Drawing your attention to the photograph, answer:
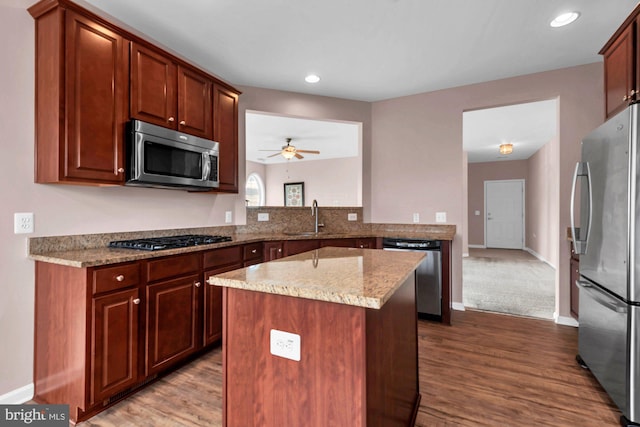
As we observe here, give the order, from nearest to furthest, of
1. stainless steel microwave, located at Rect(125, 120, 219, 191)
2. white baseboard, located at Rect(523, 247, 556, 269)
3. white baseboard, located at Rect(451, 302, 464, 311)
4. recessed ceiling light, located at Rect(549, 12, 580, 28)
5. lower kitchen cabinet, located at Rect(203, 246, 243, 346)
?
stainless steel microwave, located at Rect(125, 120, 219, 191)
recessed ceiling light, located at Rect(549, 12, 580, 28)
lower kitchen cabinet, located at Rect(203, 246, 243, 346)
white baseboard, located at Rect(451, 302, 464, 311)
white baseboard, located at Rect(523, 247, 556, 269)

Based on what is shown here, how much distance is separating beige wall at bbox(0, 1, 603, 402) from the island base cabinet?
5.28 ft

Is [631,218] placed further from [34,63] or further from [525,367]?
[34,63]

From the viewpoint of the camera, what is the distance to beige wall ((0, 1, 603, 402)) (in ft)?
6.00

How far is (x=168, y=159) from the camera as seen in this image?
7.75 ft

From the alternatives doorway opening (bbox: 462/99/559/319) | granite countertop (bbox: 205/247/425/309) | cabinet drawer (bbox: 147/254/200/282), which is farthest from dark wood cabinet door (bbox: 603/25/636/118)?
cabinet drawer (bbox: 147/254/200/282)

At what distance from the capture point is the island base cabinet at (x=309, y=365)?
98 centimetres

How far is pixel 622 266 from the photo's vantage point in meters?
1.70

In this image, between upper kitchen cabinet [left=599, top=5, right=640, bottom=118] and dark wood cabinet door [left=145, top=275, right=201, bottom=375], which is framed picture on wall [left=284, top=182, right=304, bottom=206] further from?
upper kitchen cabinet [left=599, top=5, right=640, bottom=118]

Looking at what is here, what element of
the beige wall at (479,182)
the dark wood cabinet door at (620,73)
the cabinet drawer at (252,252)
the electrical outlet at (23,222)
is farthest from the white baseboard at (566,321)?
the beige wall at (479,182)

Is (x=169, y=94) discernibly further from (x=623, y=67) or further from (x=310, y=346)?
(x=623, y=67)

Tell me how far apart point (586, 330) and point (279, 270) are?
2298 mm

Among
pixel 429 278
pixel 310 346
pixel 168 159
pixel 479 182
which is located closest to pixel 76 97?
pixel 168 159

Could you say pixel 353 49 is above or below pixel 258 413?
above

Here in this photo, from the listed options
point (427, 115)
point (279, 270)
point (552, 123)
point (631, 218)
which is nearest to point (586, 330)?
point (631, 218)
